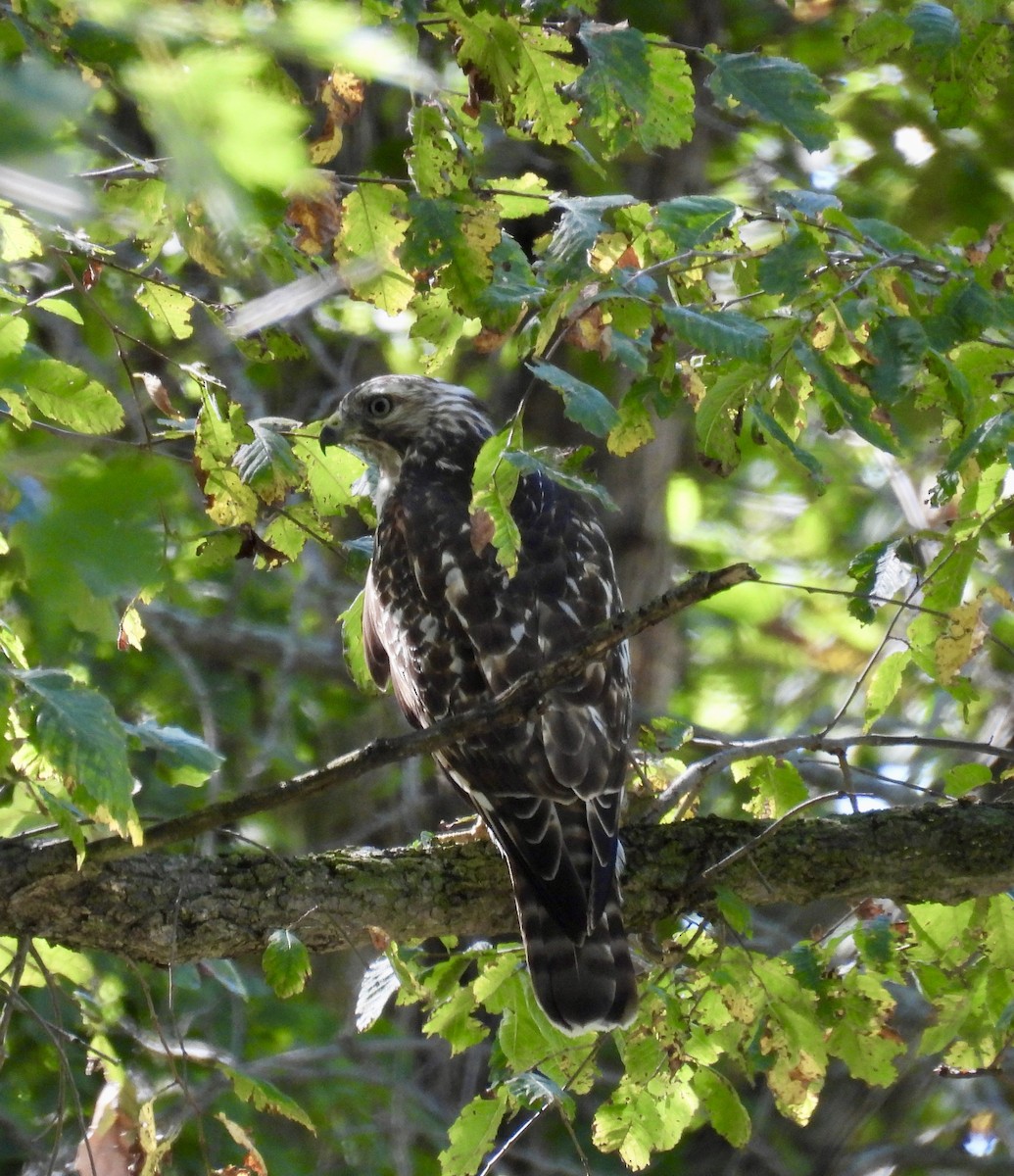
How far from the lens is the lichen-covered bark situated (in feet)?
9.45

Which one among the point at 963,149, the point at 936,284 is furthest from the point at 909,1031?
the point at 936,284

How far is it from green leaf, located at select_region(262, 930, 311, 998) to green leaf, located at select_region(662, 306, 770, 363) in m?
1.34

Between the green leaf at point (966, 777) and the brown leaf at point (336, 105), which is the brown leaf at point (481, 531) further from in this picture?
the green leaf at point (966, 777)

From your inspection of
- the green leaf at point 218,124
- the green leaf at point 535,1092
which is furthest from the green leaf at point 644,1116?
the green leaf at point 218,124

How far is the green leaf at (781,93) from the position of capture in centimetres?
244

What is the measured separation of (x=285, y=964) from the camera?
267cm

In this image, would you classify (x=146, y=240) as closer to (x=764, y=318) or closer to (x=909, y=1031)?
(x=764, y=318)

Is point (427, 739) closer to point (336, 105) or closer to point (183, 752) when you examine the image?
point (183, 752)

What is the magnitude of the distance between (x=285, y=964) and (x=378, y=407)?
263 centimetres

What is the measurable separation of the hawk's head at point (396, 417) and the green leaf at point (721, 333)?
2535mm

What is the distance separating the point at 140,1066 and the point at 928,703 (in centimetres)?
400

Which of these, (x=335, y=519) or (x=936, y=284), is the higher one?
(x=936, y=284)

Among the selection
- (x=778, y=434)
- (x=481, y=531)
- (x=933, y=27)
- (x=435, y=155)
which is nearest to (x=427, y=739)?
(x=481, y=531)

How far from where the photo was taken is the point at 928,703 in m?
6.88
